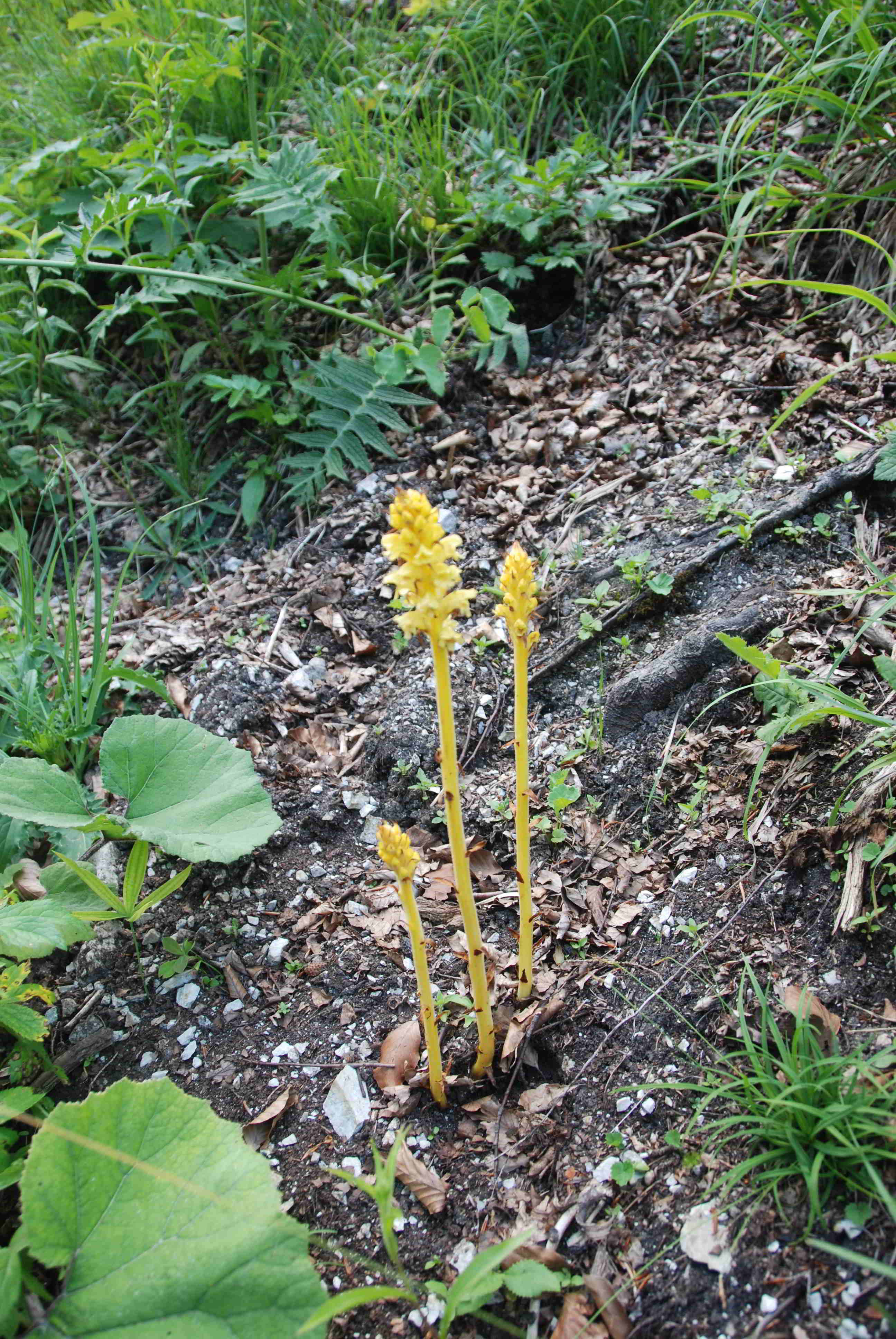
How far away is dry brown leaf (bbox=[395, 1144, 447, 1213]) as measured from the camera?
5.31ft

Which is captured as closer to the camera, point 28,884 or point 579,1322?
point 579,1322

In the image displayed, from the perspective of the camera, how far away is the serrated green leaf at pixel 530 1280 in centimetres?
139

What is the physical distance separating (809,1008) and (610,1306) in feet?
1.95

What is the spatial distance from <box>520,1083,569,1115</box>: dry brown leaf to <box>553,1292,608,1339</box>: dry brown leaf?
0.31 meters

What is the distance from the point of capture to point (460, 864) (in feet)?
4.87

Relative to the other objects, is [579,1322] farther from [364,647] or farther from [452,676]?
[364,647]

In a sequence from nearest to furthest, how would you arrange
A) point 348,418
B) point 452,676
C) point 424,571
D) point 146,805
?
1. point 424,571
2. point 146,805
3. point 452,676
4. point 348,418

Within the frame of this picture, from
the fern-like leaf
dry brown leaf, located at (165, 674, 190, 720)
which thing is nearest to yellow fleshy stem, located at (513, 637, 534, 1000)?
dry brown leaf, located at (165, 674, 190, 720)

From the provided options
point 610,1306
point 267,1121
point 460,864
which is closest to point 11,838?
point 267,1121

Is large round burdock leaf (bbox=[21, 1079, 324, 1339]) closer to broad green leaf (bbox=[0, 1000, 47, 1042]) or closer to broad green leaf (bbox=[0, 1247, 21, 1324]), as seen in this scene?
broad green leaf (bbox=[0, 1247, 21, 1324])

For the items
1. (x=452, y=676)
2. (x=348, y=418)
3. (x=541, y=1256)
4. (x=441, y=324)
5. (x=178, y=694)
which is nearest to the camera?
(x=541, y=1256)

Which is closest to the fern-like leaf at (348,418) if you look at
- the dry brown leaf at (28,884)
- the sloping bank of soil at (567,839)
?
the sloping bank of soil at (567,839)

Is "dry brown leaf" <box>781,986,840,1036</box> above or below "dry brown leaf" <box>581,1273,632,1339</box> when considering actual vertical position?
above

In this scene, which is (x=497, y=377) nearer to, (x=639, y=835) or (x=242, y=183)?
(x=242, y=183)
